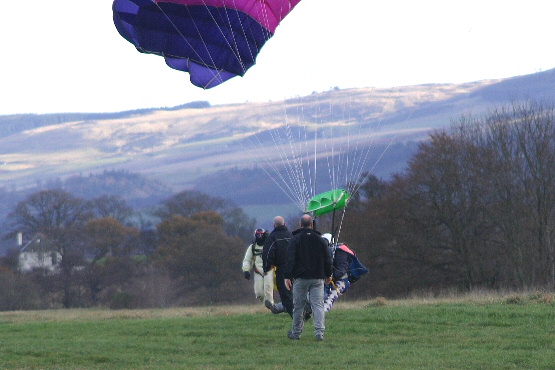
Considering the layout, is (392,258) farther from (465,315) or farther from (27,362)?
(27,362)

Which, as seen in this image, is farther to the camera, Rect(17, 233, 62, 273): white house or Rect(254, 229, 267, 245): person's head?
Rect(17, 233, 62, 273): white house

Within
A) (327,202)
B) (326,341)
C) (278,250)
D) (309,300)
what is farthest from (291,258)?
(327,202)

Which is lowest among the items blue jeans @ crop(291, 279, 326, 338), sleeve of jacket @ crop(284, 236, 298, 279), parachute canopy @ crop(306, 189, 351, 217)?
blue jeans @ crop(291, 279, 326, 338)

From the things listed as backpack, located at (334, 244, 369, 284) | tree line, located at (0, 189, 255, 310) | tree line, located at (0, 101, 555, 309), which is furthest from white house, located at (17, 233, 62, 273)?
backpack, located at (334, 244, 369, 284)

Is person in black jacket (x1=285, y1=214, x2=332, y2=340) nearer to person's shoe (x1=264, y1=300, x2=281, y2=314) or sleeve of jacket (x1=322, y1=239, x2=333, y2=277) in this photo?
sleeve of jacket (x1=322, y1=239, x2=333, y2=277)

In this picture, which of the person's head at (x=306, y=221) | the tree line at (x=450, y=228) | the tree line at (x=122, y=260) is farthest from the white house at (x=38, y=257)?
the person's head at (x=306, y=221)

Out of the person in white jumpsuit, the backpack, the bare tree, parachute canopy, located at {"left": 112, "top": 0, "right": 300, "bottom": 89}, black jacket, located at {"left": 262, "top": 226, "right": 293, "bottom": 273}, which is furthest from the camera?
the bare tree

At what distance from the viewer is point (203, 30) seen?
48.5 ft

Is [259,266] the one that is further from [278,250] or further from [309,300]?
[309,300]

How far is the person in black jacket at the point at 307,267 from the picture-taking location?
11.0 meters

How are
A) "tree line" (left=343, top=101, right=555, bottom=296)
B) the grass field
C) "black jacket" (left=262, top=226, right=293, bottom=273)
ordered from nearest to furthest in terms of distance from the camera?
the grass field < "black jacket" (left=262, top=226, right=293, bottom=273) < "tree line" (left=343, top=101, right=555, bottom=296)

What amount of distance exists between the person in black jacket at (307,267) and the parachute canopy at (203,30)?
442 cm

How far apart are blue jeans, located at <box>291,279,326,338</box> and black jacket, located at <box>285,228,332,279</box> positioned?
0.34 feet

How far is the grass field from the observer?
9.20m
